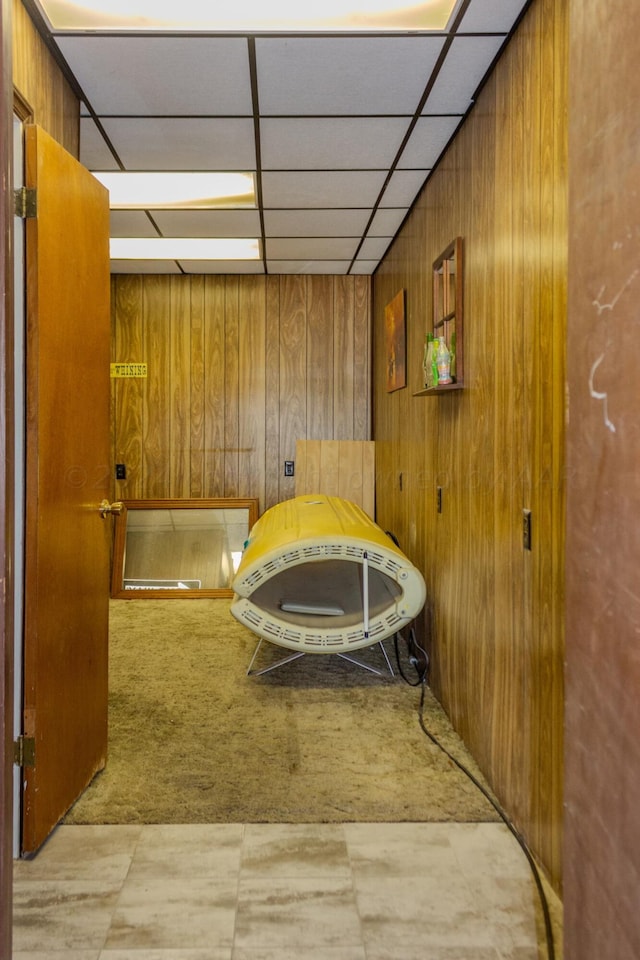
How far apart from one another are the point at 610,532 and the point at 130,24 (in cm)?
215

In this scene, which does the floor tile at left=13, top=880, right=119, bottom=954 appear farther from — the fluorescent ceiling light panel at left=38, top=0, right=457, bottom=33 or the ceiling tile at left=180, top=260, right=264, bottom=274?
the ceiling tile at left=180, top=260, right=264, bottom=274

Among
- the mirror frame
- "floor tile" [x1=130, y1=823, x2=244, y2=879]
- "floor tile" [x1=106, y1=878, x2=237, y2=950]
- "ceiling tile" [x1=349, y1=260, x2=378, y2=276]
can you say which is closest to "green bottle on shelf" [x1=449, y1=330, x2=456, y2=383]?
"floor tile" [x1=130, y1=823, x2=244, y2=879]

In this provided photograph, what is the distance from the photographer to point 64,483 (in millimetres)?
2135

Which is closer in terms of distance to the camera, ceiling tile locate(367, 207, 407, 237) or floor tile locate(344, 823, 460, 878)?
floor tile locate(344, 823, 460, 878)

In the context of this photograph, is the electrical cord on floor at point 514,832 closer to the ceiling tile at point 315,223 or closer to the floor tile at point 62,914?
the floor tile at point 62,914

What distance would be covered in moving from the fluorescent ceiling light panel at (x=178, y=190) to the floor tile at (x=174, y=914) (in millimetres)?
3009

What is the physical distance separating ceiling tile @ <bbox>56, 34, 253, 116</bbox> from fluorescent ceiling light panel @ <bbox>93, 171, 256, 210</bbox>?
28.3 inches

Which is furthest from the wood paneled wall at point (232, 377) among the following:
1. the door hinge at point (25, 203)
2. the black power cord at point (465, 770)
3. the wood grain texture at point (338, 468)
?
the door hinge at point (25, 203)

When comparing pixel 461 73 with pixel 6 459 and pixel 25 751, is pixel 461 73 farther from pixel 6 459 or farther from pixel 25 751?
pixel 25 751

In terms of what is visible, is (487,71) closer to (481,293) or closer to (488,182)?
(488,182)

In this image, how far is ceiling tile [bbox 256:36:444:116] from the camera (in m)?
2.19

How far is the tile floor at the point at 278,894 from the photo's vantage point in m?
1.60

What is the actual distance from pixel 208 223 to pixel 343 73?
1835 millimetres

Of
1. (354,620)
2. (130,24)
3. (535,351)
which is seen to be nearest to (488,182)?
(535,351)
